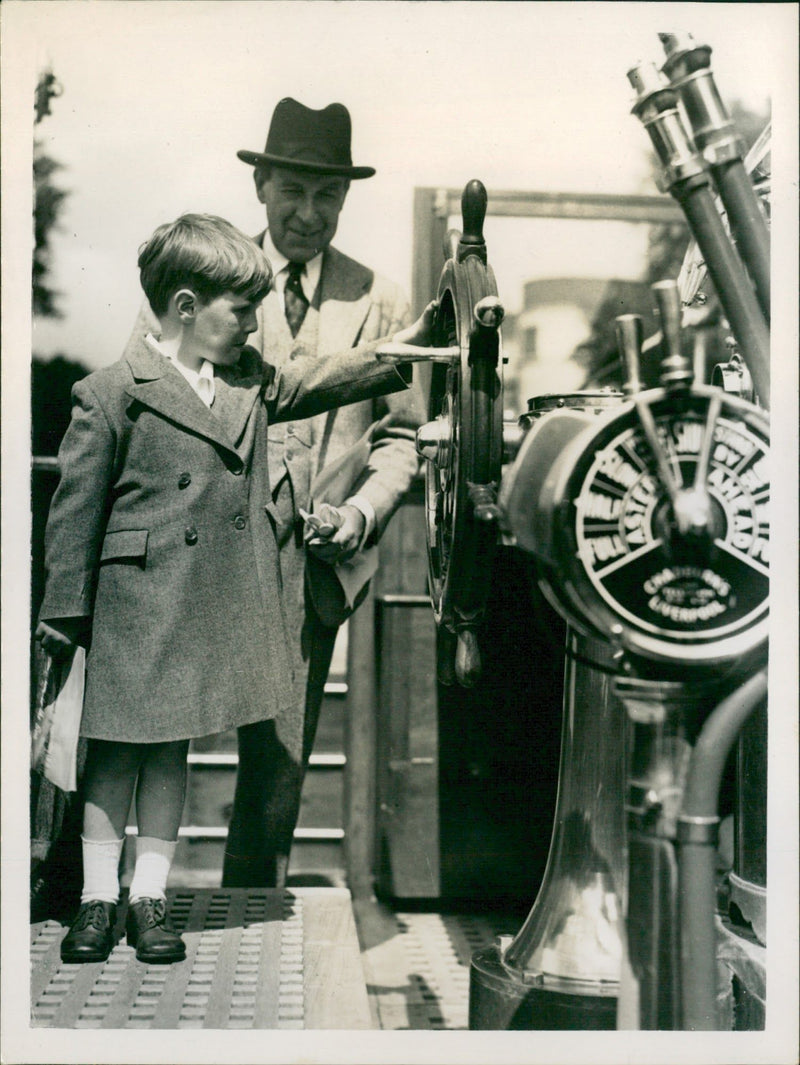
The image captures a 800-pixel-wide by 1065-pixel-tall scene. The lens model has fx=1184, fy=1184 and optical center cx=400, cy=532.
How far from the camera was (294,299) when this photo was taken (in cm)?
220

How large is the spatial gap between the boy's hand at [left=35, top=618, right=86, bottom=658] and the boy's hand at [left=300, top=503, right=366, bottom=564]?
432mm

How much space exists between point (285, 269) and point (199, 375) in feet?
1.13

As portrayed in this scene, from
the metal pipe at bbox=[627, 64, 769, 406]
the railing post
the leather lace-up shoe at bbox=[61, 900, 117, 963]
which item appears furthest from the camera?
the railing post

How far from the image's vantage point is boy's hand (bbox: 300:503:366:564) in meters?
2.10

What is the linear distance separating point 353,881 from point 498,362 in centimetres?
151

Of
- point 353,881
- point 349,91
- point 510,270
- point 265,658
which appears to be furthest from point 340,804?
point 349,91

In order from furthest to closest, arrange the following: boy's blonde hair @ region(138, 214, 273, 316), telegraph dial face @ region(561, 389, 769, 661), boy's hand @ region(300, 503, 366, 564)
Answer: boy's hand @ region(300, 503, 366, 564) → boy's blonde hair @ region(138, 214, 273, 316) → telegraph dial face @ region(561, 389, 769, 661)

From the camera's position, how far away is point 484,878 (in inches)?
106

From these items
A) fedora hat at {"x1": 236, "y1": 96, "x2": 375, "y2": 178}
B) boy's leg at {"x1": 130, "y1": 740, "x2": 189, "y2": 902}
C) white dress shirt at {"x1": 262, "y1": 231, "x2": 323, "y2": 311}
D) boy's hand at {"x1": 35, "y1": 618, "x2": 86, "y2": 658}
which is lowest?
boy's leg at {"x1": 130, "y1": 740, "x2": 189, "y2": 902}

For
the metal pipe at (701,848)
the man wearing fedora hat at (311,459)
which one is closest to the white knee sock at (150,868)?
the man wearing fedora hat at (311,459)

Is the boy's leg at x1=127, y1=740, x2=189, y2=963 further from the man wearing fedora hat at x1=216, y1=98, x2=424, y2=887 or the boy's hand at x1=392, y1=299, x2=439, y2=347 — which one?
the boy's hand at x1=392, y1=299, x2=439, y2=347

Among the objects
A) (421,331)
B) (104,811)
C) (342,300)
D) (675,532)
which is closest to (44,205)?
(342,300)

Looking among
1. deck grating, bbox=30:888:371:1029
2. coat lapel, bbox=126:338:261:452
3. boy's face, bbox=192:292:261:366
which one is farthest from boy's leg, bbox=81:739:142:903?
boy's face, bbox=192:292:261:366

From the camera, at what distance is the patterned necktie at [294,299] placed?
2.20 meters
